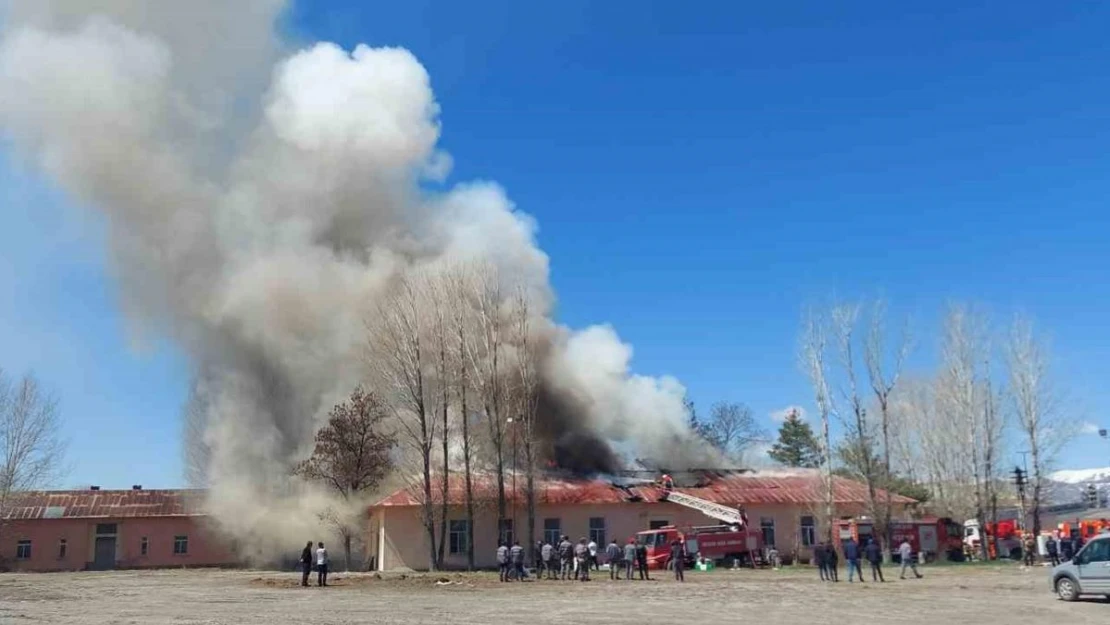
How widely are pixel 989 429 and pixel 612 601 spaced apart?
2994 centimetres

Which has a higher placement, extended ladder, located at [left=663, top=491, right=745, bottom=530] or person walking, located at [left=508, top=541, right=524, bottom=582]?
extended ladder, located at [left=663, top=491, right=745, bottom=530]

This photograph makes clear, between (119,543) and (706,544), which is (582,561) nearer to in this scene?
(706,544)

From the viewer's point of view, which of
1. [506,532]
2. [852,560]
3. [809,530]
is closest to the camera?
[852,560]

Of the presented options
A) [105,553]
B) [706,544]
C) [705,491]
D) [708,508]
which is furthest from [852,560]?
[105,553]

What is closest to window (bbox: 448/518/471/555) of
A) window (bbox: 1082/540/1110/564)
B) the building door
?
the building door

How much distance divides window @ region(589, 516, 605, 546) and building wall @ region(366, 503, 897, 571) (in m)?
0.16

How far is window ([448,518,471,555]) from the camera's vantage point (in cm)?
4179

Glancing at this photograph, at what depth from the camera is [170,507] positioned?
183 ft

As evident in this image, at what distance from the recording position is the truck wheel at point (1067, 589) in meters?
20.3

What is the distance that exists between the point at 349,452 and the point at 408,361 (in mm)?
4836

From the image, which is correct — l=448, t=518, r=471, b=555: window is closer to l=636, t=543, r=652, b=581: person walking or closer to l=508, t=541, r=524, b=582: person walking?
l=508, t=541, r=524, b=582: person walking

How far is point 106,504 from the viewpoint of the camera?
55.5m

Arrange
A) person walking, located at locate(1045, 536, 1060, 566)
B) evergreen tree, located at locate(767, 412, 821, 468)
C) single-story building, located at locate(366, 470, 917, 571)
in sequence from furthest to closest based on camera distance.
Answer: evergreen tree, located at locate(767, 412, 821, 468), single-story building, located at locate(366, 470, 917, 571), person walking, located at locate(1045, 536, 1060, 566)

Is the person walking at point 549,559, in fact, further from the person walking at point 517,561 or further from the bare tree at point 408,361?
the bare tree at point 408,361
